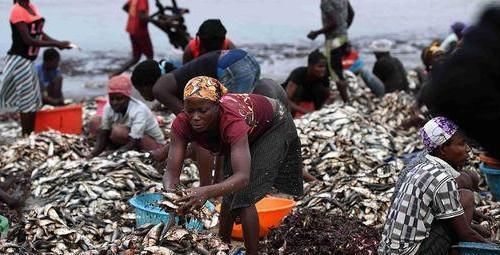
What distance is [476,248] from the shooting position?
4414mm

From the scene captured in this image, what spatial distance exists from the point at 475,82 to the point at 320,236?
134 inches

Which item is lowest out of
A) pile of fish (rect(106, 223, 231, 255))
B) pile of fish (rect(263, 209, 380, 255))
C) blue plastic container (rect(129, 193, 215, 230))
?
pile of fish (rect(263, 209, 380, 255))

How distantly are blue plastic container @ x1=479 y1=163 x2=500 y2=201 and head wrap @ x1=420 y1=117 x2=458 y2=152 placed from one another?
91.5 inches

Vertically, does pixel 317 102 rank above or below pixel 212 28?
below

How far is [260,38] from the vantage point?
66.8ft

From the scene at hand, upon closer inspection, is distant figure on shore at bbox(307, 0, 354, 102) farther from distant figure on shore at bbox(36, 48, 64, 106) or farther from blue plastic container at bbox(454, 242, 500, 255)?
blue plastic container at bbox(454, 242, 500, 255)

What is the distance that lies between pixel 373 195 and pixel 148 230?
1997 mm

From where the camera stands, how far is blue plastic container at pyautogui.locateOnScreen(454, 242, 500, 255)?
4.39 meters

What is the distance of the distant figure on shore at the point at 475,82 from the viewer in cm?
212

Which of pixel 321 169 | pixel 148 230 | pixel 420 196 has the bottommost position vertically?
pixel 321 169

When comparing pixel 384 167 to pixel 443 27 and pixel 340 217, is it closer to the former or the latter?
pixel 340 217

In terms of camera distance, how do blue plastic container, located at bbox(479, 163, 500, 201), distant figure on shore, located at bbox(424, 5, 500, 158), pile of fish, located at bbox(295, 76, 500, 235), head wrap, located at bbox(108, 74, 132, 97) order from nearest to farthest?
distant figure on shore, located at bbox(424, 5, 500, 158) → pile of fish, located at bbox(295, 76, 500, 235) → blue plastic container, located at bbox(479, 163, 500, 201) → head wrap, located at bbox(108, 74, 132, 97)

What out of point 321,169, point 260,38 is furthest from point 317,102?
point 260,38

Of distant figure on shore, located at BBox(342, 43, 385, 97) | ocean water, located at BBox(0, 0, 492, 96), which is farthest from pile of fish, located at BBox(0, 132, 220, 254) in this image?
ocean water, located at BBox(0, 0, 492, 96)
